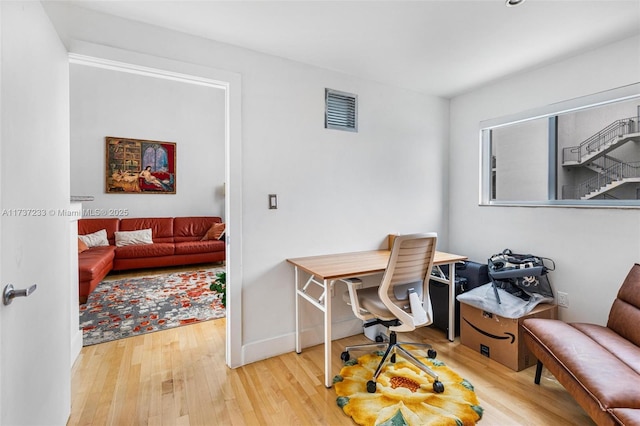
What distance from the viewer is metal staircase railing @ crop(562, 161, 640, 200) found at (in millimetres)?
2147

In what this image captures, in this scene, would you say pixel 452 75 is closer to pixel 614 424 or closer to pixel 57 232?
pixel 614 424

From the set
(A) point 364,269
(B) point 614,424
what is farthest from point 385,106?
(B) point 614,424

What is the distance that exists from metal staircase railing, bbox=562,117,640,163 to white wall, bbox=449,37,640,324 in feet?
0.94

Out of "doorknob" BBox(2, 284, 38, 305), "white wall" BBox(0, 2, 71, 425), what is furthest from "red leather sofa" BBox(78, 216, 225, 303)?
"doorknob" BBox(2, 284, 38, 305)

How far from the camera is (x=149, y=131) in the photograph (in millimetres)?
5707

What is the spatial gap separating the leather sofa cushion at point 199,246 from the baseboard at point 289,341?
136 inches

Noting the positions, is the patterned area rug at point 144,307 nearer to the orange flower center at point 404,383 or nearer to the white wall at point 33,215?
the white wall at point 33,215

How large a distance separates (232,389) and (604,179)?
3121 millimetres

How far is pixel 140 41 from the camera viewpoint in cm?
191

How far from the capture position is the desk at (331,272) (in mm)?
1966

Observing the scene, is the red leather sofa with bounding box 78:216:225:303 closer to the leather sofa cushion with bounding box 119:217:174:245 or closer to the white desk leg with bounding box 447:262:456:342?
the leather sofa cushion with bounding box 119:217:174:245

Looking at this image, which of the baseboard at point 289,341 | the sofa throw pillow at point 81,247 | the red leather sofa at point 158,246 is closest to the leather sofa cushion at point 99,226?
the red leather sofa at point 158,246

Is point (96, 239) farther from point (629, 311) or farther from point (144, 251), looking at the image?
point (629, 311)

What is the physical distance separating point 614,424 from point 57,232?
270cm
